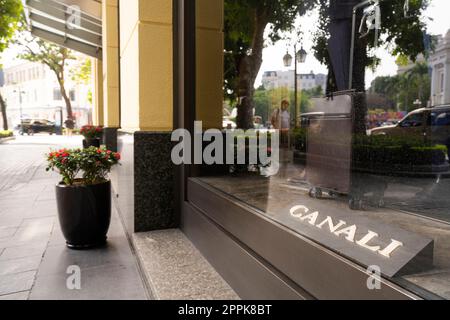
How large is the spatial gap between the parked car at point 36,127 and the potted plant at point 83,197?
115 ft

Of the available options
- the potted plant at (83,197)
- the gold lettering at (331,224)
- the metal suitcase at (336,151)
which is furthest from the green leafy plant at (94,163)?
the gold lettering at (331,224)

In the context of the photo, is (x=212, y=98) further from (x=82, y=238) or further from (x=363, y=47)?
(x=363, y=47)

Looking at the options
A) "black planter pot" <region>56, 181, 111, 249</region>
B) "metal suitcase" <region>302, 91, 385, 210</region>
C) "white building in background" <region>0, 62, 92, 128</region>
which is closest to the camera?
"metal suitcase" <region>302, 91, 385, 210</region>

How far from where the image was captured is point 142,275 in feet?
10.9

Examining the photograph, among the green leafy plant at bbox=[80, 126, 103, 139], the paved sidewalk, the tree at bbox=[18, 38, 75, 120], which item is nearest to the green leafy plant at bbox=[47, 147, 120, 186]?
the paved sidewalk

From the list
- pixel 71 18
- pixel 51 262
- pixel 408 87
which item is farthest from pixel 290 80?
pixel 71 18

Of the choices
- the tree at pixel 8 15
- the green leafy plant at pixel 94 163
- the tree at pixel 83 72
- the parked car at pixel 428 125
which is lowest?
the green leafy plant at pixel 94 163

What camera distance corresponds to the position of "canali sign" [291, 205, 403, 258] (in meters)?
1.69

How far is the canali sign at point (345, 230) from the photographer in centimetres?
169

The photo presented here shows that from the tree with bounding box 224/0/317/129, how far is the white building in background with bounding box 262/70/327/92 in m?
0.25

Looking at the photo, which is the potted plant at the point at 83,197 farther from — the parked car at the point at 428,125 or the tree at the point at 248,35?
the parked car at the point at 428,125

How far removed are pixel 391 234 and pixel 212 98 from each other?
2.97 m

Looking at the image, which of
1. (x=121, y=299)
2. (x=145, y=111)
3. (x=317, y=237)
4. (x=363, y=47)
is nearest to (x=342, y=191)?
(x=317, y=237)

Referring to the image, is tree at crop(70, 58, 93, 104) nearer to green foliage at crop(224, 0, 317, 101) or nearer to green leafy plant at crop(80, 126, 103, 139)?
green leafy plant at crop(80, 126, 103, 139)
